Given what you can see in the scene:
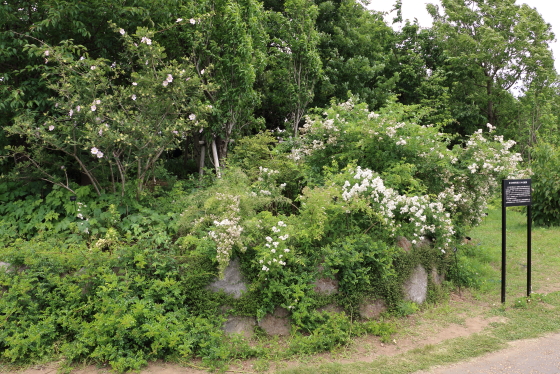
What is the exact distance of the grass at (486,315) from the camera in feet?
15.0

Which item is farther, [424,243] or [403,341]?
[424,243]

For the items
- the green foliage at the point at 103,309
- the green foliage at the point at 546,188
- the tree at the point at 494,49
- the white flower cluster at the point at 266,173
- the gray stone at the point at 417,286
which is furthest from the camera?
the tree at the point at 494,49

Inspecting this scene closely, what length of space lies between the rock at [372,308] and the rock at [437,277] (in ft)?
3.89

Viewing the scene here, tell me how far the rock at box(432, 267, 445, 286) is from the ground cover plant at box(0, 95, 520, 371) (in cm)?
12

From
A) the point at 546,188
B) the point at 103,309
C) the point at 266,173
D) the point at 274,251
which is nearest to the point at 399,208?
the point at 274,251

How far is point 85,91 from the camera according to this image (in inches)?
266

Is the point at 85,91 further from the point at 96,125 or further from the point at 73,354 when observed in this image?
the point at 73,354

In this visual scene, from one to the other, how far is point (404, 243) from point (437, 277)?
0.79 m

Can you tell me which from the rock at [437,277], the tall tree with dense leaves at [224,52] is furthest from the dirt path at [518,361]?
the tall tree with dense leaves at [224,52]

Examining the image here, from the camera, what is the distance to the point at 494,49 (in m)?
22.4

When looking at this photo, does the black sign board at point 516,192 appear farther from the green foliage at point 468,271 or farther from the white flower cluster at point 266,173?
the white flower cluster at point 266,173

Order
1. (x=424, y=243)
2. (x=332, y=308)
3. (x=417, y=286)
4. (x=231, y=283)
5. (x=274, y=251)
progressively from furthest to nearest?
1. (x=424, y=243)
2. (x=417, y=286)
3. (x=332, y=308)
4. (x=231, y=283)
5. (x=274, y=251)

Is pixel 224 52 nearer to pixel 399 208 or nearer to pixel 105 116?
pixel 105 116

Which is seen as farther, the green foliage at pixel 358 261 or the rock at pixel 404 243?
the rock at pixel 404 243
